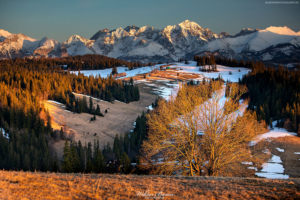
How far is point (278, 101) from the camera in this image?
94000mm

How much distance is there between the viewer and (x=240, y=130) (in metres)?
29.5

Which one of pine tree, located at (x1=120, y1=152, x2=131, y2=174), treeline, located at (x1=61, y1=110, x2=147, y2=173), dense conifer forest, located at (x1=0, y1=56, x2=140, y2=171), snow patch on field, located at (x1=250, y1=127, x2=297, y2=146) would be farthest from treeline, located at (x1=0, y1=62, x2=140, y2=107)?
snow patch on field, located at (x1=250, y1=127, x2=297, y2=146)

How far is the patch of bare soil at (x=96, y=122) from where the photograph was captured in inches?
3433

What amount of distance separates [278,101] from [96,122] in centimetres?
8238

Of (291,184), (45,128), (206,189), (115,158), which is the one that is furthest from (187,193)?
(45,128)

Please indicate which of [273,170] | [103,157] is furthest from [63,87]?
[273,170]

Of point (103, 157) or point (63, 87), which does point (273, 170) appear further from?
point (63, 87)

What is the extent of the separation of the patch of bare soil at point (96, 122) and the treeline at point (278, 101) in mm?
58455

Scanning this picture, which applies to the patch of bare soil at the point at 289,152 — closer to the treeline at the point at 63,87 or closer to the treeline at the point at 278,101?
the treeline at the point at 278,101

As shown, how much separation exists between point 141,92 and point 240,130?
139 m

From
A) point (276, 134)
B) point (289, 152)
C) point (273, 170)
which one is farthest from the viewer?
point (276, 134)

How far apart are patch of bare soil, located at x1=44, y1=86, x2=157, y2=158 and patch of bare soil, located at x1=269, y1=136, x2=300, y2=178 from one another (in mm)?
55493

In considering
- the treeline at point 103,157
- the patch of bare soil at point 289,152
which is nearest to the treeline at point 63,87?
the treeline at point 103,157

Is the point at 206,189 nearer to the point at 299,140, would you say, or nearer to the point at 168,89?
the point at 299,140
